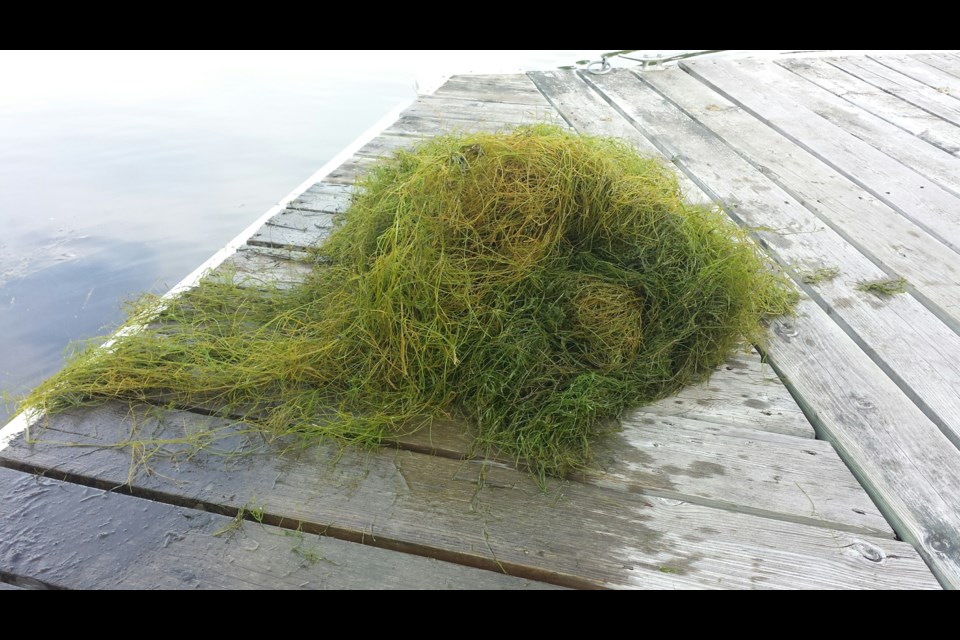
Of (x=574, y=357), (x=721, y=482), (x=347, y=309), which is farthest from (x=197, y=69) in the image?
(x=721, y=482)

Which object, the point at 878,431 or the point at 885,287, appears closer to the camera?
the point at 878,431

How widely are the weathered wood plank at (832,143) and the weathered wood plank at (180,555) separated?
2874 mm

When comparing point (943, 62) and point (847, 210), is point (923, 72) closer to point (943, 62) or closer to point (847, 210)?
point (943, 62)

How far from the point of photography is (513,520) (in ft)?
5.78

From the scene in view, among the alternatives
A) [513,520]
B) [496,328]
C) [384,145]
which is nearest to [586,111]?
[384,145]

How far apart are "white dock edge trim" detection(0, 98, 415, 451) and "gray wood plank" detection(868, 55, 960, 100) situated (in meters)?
4.07

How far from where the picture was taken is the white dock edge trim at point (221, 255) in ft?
6.91

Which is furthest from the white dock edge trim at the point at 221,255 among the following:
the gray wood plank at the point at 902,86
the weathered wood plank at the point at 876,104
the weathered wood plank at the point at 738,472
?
the gray wood plank at the point at 902,86

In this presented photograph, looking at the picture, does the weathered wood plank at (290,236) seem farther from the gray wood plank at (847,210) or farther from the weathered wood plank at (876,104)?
the weathered wood plank at (876,104)

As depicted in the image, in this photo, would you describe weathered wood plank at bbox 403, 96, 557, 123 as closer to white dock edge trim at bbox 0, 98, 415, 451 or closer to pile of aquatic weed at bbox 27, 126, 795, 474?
white dock edge trim at bbox 0, 98, 415, 451

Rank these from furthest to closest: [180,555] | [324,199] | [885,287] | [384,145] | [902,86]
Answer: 1. [902,86]
2. [384,145]
3. [324,199]
4. [885,287]
5. [180,555]

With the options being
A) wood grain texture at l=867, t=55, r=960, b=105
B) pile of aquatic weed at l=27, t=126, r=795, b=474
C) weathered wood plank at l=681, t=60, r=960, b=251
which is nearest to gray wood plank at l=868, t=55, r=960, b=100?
wood grain texture at l=867, t=55, r=960, b=105

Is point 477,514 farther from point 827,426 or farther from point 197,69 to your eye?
point 197,69

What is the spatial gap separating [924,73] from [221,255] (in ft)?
18.5
